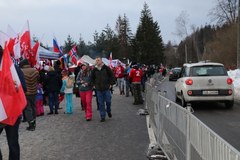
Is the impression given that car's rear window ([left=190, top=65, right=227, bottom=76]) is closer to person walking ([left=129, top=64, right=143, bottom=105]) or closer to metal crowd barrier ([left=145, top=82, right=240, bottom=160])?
person walking ([left=129, top=64, right=143, bottom=105])

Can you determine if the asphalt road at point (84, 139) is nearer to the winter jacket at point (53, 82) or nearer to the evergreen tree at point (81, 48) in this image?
the winter jacket at point (53, 82)

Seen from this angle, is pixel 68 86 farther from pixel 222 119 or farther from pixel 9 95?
pixel 9 95

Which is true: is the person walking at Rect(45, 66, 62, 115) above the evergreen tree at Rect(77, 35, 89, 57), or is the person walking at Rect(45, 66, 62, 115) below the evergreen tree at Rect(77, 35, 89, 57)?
below

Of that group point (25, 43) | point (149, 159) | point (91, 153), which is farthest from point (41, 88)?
point (149, 159)

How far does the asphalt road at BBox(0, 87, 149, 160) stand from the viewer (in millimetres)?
7113

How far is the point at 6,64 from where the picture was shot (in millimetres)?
5094

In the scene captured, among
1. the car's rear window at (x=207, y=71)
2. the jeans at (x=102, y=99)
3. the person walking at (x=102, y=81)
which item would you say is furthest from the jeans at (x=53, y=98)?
the car's rear window at (x=207, y=71)

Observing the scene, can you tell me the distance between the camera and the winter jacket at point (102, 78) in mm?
11477

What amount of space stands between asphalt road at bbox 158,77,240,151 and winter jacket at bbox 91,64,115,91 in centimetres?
294

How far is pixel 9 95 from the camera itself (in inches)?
196

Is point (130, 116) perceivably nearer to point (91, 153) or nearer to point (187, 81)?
point (187, 81)

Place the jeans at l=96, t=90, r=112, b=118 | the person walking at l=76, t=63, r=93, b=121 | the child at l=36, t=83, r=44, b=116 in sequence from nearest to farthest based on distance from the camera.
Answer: the jeans at l=96, t=90, r=112, b=118 < the person walking at l=76, t=63, r=93, b=121 < the child at l=36, t=83, r=44, b=116

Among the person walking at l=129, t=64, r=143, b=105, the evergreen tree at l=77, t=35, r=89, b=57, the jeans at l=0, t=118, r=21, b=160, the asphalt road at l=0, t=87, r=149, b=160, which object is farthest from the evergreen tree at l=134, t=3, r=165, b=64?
the jeans at l=0, t=118, r=21, b=160

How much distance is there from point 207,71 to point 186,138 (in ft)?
32.6
